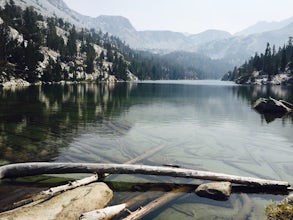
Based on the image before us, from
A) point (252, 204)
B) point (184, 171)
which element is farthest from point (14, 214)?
point (252, 204)

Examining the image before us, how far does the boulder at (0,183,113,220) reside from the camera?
456 inches

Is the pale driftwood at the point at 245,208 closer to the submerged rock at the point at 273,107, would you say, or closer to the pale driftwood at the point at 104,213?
the pale driftwood at the point at 104,213

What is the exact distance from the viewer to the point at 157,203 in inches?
558

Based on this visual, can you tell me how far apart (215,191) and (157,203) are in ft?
11.6

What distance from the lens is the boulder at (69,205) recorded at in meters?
11.6

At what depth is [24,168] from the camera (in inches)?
632

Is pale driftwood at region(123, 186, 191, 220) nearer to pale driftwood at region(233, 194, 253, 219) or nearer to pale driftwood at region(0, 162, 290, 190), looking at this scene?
pale driftwood at region(0, 162, 290, 190)

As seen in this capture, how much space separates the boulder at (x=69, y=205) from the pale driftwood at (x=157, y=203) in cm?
197

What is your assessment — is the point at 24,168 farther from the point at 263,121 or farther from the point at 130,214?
the point at 263,121

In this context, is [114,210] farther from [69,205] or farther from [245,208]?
[245,208]

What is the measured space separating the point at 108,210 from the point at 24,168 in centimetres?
655

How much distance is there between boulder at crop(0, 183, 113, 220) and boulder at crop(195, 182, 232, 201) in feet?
16.7

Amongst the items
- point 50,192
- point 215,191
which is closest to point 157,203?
point 215,191

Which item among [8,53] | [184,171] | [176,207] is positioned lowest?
[176,207]
